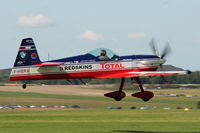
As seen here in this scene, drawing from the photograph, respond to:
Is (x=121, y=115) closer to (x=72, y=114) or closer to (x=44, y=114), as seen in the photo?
(x=72, y=114)

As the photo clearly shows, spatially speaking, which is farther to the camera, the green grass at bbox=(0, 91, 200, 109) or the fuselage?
the green grass at bbox=(0, 91, 200, 109)

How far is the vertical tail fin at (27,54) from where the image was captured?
3209 centimetres

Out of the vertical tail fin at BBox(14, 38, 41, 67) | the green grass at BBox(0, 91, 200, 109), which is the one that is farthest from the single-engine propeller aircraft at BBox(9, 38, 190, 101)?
the green grass at BBox(0, 91, 200, 109)

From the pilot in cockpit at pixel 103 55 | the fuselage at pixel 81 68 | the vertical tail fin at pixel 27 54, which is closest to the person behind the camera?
the fuselage at pixel 81 68

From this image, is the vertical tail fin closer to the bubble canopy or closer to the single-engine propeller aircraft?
the single-engine propeller aircraft

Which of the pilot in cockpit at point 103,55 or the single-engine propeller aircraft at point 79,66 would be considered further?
the pilot in cockpit at point 103,55

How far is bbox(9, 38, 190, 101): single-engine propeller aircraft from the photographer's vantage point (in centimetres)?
3192

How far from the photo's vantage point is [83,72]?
32.3 metres

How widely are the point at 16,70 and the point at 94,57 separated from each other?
19.2 ft

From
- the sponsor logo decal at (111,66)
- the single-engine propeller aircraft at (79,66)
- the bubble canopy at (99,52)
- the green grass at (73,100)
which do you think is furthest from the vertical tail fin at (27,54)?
the green grass at (73,100)

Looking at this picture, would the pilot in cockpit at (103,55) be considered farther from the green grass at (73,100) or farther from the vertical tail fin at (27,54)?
the green grass at (73,100)

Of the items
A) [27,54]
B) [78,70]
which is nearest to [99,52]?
[78,70]

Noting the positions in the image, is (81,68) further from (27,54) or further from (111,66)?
(27,54)

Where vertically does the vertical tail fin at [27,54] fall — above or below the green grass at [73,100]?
above
